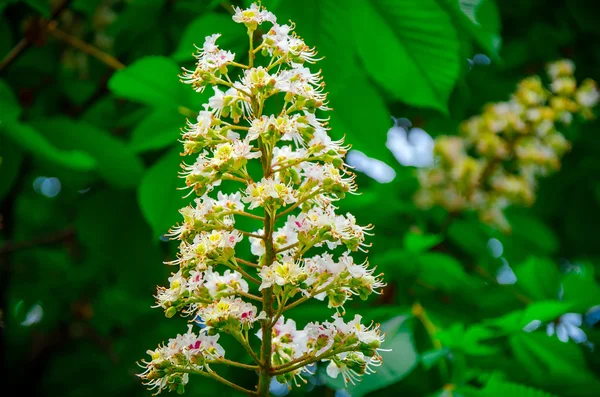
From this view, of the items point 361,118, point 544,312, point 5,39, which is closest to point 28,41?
point 5,39

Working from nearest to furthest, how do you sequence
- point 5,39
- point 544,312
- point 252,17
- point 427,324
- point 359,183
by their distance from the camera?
point 252,17
point 544,312
point 427,324
point 5,39
point 359,183

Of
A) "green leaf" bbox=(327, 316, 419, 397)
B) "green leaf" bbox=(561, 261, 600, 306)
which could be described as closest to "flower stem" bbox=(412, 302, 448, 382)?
"green leaf" bbox=(327, 316, 419, 397)

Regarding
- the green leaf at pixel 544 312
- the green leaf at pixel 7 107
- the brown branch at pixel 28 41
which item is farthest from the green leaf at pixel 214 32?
the green leaf at pixel 544 312

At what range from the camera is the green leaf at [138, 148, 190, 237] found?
1711 millimetres

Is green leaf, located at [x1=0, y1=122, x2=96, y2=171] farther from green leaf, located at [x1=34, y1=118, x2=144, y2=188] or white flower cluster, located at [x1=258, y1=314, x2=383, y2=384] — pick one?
white flower cluster, located at [x1=258, y1=314, x2=383, y2=384]

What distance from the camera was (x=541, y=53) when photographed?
381 centimetres

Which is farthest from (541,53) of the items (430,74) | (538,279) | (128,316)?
(128,316)

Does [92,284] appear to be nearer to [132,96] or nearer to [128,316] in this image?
[128,316]

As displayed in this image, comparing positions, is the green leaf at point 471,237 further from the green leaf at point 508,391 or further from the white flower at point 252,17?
the white flower at point 252,17

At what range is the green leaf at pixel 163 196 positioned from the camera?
171cm

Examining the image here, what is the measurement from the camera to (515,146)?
3518 mm

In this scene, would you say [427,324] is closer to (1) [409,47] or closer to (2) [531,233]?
(1) [409,47]

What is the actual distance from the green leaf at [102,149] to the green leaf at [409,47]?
35.7 inches

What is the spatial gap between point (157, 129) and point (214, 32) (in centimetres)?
39
